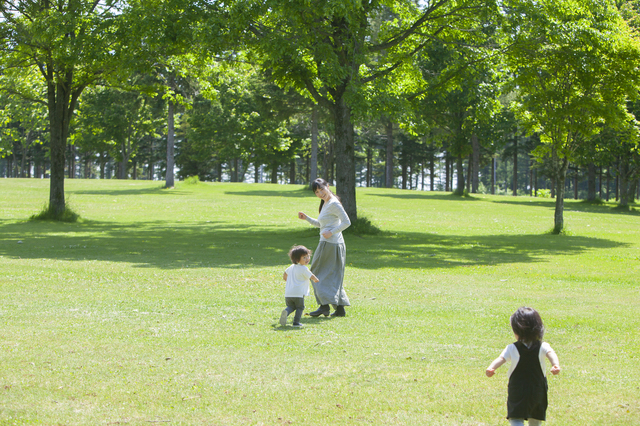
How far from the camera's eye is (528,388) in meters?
4.06

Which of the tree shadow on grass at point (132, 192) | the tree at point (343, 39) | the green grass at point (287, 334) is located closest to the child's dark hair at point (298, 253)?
the green grass at point (287, 334)

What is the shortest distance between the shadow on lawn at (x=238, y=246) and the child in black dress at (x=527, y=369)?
33.4ft

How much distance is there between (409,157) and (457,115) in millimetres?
36197

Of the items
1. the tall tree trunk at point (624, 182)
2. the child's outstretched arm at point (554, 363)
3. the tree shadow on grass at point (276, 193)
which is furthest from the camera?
the tall tree trunk at point (624, 182)

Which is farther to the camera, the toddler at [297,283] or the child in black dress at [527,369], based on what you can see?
the toddler at [297,283]

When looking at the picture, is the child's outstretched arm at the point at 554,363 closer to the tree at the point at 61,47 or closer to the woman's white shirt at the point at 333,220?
the woman's white shirt at the point at 333,220

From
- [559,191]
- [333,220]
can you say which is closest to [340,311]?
[333,220]

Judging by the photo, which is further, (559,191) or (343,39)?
(559,191)

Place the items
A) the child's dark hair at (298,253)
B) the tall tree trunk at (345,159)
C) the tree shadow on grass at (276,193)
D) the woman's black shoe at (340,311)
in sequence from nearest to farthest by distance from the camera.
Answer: the child's dark hair at (298,253)
the woman's black shoe at (340,311)
the tall tree trunk at (345,159)
the tree shadow on grass at (276,193)

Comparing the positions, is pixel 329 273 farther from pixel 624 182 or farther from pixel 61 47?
pixel 624 182

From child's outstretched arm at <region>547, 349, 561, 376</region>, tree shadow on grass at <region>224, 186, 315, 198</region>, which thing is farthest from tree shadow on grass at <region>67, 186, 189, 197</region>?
child's outstretched arm at <region>547, 349, 561, 376</region>

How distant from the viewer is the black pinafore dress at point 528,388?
13.3 feet

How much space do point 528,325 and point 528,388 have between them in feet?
1.39

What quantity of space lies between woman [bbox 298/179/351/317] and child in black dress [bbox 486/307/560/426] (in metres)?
4.50
